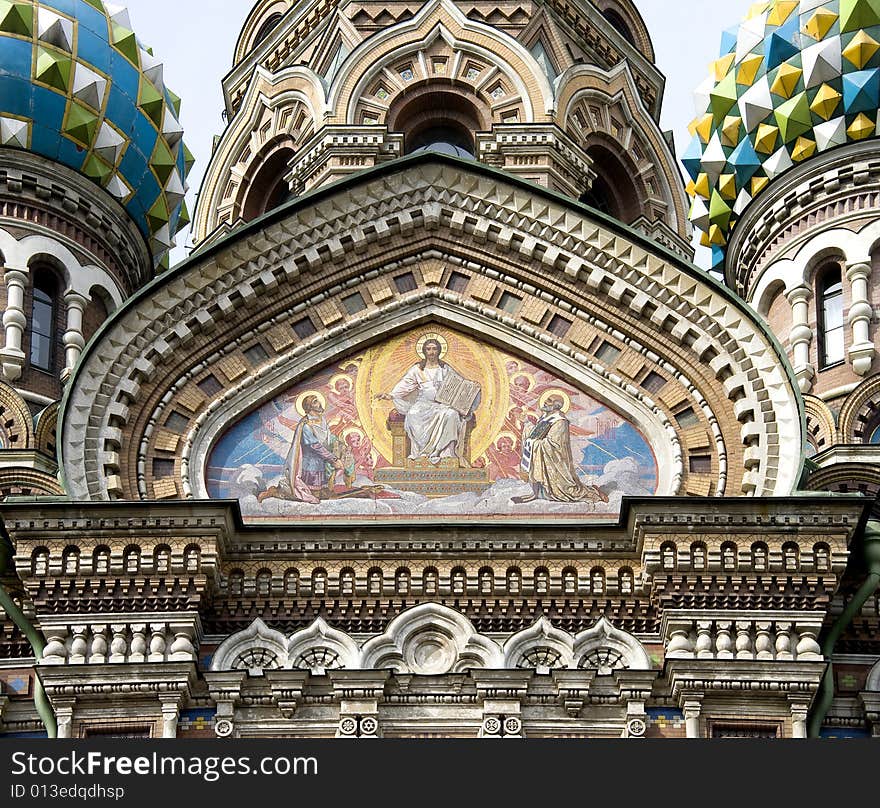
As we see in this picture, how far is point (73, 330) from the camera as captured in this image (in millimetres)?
16188

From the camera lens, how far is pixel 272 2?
1862cm

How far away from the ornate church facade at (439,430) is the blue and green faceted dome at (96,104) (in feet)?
0.11

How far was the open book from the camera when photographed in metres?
13.8

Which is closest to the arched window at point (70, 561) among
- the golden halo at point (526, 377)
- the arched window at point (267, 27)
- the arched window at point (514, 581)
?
the arched window at point (514, 581)

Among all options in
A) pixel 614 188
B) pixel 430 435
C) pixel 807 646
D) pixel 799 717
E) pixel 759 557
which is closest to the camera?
pixel 799 717

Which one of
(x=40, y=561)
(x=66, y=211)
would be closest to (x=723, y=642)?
(x=40, y=561)

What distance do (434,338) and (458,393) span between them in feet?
1.33

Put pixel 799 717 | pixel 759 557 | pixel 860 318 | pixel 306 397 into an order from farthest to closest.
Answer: pixel 860 318 < pixel 306 397 < pixel 759 557 < pixel 799 717

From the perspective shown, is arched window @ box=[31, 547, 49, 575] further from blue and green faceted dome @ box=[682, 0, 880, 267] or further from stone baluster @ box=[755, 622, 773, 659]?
blue and green faceted dome @ box=[682, 0, 880, 267]

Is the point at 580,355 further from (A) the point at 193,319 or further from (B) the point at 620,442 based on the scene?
(A) the point at 193,319

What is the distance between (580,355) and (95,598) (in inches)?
116

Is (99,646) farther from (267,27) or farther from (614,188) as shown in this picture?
(267,27)

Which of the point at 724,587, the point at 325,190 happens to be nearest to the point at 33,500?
the point at 325,190

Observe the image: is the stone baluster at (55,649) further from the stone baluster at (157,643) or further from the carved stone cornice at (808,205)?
the carved stone cornice at (808,205)
